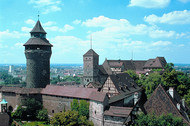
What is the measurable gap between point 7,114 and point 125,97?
18.2 metres

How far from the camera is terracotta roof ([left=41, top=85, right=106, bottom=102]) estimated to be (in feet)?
96.1

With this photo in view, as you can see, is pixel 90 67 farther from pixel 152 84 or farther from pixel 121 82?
pixel 152 84

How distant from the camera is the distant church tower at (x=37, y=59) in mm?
40531

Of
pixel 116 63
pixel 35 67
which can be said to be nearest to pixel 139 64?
pixel 116 63

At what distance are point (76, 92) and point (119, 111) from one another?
395 inches

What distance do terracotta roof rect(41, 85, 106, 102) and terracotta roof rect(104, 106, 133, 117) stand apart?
191 cm

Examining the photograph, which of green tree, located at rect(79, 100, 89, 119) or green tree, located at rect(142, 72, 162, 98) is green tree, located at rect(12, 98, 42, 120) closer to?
green tree, located at rect(79, 100, 89, 119)

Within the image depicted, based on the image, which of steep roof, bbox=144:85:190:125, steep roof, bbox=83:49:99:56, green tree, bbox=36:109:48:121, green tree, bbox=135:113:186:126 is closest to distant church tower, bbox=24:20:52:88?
green tree, bbox=36:109:48:121

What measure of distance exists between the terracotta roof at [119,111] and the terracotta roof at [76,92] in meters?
1.91

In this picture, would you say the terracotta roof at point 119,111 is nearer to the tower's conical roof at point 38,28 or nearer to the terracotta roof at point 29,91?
the terracotta roof at point 29,91

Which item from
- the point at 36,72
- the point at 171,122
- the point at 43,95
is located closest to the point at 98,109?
the point at 171,122

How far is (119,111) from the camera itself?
85.3ft

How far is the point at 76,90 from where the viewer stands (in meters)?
34.1

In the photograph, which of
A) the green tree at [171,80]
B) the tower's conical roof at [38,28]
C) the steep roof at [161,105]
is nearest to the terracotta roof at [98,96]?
the steep roof at [161,105]
